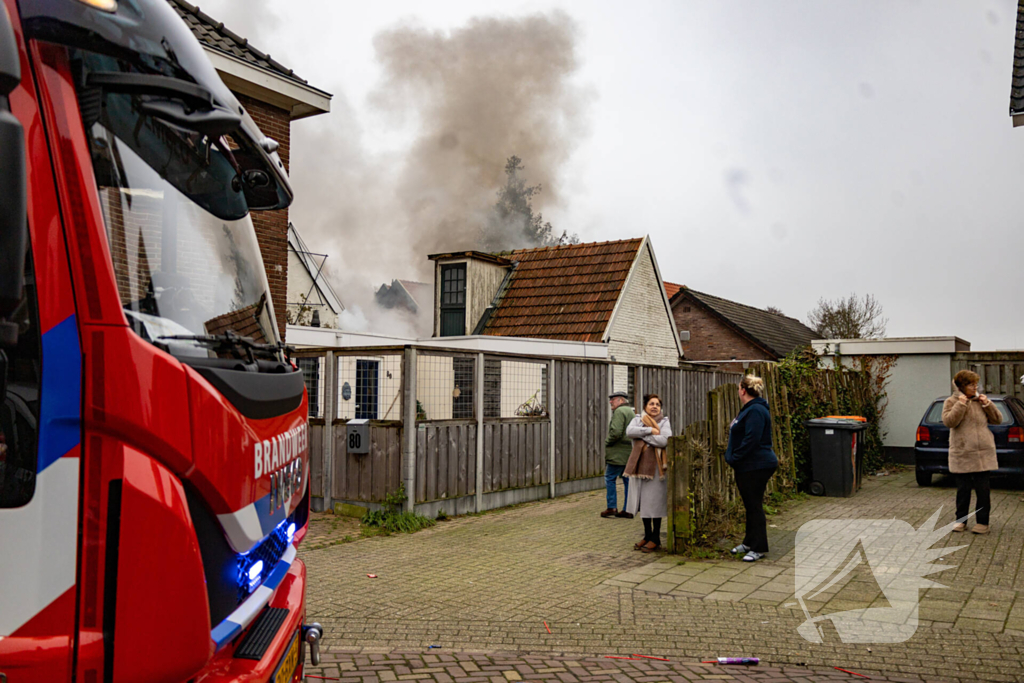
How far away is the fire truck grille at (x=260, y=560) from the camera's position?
8.88 ft

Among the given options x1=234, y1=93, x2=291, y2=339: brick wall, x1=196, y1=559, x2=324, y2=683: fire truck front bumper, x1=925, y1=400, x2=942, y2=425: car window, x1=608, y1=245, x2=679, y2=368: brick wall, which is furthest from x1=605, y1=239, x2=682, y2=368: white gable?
x1=196, y1=559, x2=324, y2=683: fire truck front bumper

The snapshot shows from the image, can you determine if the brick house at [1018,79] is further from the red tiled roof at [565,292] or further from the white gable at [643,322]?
the red tiled roof at [565,292]

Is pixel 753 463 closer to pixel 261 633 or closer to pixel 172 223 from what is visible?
pixel 261 633

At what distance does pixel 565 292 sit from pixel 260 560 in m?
20.4

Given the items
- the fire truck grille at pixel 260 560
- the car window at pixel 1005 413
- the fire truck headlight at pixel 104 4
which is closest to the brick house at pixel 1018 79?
the car window at pixel 1005 413

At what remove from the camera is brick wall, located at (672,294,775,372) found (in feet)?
127

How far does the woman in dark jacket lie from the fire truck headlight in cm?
661

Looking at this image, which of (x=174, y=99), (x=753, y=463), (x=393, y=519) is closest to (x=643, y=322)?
(x=393, y=519)

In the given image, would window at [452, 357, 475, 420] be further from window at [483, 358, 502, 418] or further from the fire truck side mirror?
the fire truck side mirror

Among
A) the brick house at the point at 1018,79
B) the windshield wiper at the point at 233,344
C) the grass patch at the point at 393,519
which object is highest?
the brick house at the point at 1018,79

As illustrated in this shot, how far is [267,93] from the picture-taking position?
41.3ft

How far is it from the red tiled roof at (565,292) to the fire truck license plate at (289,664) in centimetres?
1822

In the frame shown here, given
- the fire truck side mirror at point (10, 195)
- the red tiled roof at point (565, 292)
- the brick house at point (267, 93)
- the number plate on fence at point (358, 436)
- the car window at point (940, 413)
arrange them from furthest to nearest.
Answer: the red tiled roof at point (565, 292)
the car window at point (940, 413)
the brick house at point (267, 93)
the number plate on fence at point (358, 436)
the fire truck side mirror at point (10, 195)

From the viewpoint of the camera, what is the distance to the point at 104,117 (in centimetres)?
239
